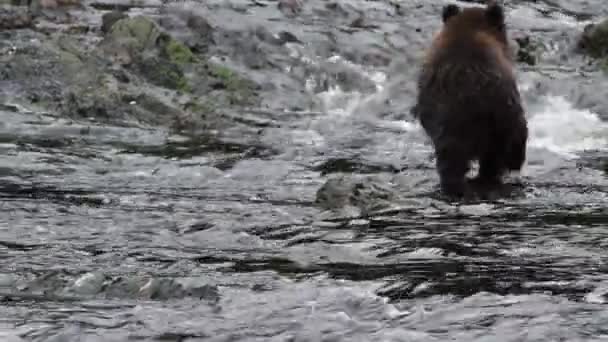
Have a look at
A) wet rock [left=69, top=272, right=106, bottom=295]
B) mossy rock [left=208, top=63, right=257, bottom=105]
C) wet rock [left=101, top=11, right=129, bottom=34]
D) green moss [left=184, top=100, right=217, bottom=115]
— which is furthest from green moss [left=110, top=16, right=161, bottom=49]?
wet rock [left=69, top=272, right=106, bottom=295]

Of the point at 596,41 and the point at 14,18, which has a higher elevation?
the point at 596,41

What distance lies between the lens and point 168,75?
42.3 ft

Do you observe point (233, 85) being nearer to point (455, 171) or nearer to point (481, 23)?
point (481, 23)

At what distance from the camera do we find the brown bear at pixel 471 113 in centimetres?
747

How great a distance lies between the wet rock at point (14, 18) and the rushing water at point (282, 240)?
345 centimetres

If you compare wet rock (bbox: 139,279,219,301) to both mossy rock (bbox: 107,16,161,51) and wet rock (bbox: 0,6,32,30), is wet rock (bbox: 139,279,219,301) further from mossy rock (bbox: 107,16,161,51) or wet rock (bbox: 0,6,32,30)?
wet rock (bbox: 0,6,32,30)

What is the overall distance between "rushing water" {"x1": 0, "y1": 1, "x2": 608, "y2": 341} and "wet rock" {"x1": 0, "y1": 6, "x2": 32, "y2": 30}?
11.3 ft

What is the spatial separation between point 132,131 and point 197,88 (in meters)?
2.28

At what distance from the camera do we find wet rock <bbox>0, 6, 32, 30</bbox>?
46.6ft

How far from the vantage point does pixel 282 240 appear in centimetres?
614

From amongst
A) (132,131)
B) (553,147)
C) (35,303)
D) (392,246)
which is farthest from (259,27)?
(35,303)

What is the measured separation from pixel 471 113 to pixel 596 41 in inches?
336

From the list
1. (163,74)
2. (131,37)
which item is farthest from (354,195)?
(131,37)

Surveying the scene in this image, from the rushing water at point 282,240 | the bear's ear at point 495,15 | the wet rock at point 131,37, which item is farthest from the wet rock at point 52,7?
the bear's ear at point 495,15
